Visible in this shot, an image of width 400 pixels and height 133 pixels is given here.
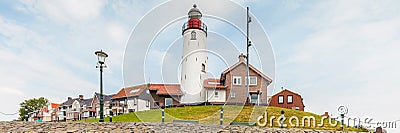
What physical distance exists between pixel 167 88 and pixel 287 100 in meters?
12.5

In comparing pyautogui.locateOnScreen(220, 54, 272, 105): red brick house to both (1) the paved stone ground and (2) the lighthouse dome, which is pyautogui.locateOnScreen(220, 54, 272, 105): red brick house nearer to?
(2) the lighthouse dome

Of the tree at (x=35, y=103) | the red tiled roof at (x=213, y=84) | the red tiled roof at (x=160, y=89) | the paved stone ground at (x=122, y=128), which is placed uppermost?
the red tiled roof at (x=213, y=84)

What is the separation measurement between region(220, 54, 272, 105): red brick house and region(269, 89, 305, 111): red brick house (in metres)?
1.69

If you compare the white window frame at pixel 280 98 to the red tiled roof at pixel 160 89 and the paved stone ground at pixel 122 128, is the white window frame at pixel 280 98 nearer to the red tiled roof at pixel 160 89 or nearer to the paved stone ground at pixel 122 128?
the red tiled roof at pixel 160 89

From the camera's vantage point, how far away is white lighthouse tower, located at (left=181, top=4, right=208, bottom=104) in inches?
1091

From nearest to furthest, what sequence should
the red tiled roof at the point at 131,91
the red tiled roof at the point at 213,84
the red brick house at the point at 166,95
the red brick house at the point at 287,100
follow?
the red tiled roof at the point at 213,84
the red brick house at the point at 287,100
the red brick house at the point at 166,95
the red tiled roof at the point at 131,91

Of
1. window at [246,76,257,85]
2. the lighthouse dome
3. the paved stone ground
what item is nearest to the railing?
the lighthouse dome

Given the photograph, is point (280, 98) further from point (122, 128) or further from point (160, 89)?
point (122, 128)

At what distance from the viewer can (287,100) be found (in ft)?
93.1

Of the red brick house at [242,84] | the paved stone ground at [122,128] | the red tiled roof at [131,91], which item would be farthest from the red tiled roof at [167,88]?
the paved stone ground at [122,128]

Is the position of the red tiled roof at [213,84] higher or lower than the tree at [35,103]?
higher

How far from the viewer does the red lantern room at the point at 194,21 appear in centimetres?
2917

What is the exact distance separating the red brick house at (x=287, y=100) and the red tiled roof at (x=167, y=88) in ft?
31.9

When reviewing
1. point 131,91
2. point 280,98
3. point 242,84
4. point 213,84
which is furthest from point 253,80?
point 131,91
